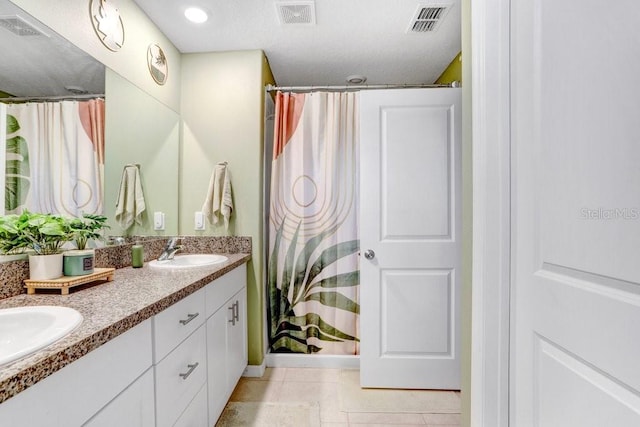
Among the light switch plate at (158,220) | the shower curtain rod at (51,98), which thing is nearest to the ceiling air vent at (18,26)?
the shower curtain rod at (51,98)

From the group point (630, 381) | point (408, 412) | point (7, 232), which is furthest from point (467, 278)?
point (7, 232)

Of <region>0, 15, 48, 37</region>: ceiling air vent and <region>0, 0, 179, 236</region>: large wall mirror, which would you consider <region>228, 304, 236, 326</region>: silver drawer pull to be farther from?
<region>0, 15, 48, 37</region>: ceiling air vent

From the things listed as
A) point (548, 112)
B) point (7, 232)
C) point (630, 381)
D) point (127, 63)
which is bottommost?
point (630, 381)

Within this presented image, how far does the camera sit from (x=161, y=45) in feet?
6.42

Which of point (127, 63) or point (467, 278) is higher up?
point (127, 63)

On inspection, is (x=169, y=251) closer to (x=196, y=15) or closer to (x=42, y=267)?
(x=42, y=267)

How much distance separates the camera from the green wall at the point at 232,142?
2.13 meters

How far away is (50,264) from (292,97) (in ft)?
5.61

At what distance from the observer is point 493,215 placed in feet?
3.14

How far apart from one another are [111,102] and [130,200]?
0.54m

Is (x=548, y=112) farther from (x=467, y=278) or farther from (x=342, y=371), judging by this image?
(x=342, y=371)

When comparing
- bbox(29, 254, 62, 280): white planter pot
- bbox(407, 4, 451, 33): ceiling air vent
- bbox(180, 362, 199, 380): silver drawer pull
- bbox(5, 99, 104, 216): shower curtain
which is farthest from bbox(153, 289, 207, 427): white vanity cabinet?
bbox(407, 4, 451, 33): ceiling air vent

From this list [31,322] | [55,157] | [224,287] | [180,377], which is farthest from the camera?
[224,287]

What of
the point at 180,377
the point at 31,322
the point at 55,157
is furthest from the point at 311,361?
the point at 55,157
